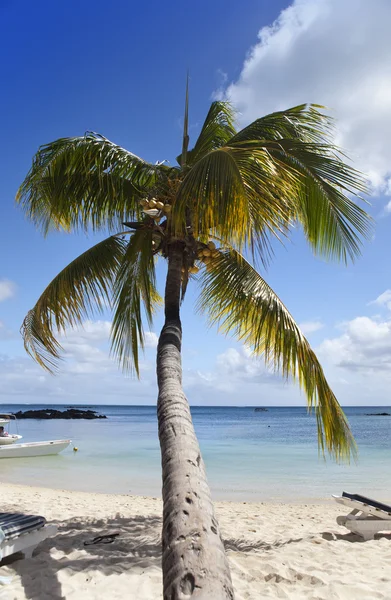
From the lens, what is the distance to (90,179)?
6.73m

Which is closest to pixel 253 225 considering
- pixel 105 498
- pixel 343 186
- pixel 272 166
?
pixel 272 166

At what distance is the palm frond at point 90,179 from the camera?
6.47m

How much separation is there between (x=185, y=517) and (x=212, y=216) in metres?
3.32

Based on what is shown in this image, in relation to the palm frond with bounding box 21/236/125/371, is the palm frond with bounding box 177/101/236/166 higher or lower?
higher

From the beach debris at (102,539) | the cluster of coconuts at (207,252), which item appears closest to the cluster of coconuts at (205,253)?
the cluster of coconuts at (207,252)

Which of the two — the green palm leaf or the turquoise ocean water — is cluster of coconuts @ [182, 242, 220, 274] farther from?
the turquoise ocean water

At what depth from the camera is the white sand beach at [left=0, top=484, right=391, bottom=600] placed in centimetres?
407

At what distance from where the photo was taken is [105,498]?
11.6 metres

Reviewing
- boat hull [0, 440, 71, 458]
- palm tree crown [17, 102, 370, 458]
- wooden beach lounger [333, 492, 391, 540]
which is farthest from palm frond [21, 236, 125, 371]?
boat hull [0, 440, 71, 458]

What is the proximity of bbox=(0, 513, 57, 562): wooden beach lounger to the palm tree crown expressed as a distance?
8.37 feet

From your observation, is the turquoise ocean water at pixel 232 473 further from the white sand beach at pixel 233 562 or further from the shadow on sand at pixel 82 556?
the shadow on sand at pixel 82 556

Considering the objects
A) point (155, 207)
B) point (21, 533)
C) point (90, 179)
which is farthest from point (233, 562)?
point (90, 179)

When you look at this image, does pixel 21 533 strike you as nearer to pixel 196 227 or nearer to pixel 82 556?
pixel 82 556

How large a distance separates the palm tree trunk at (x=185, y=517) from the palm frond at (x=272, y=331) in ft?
6.85
